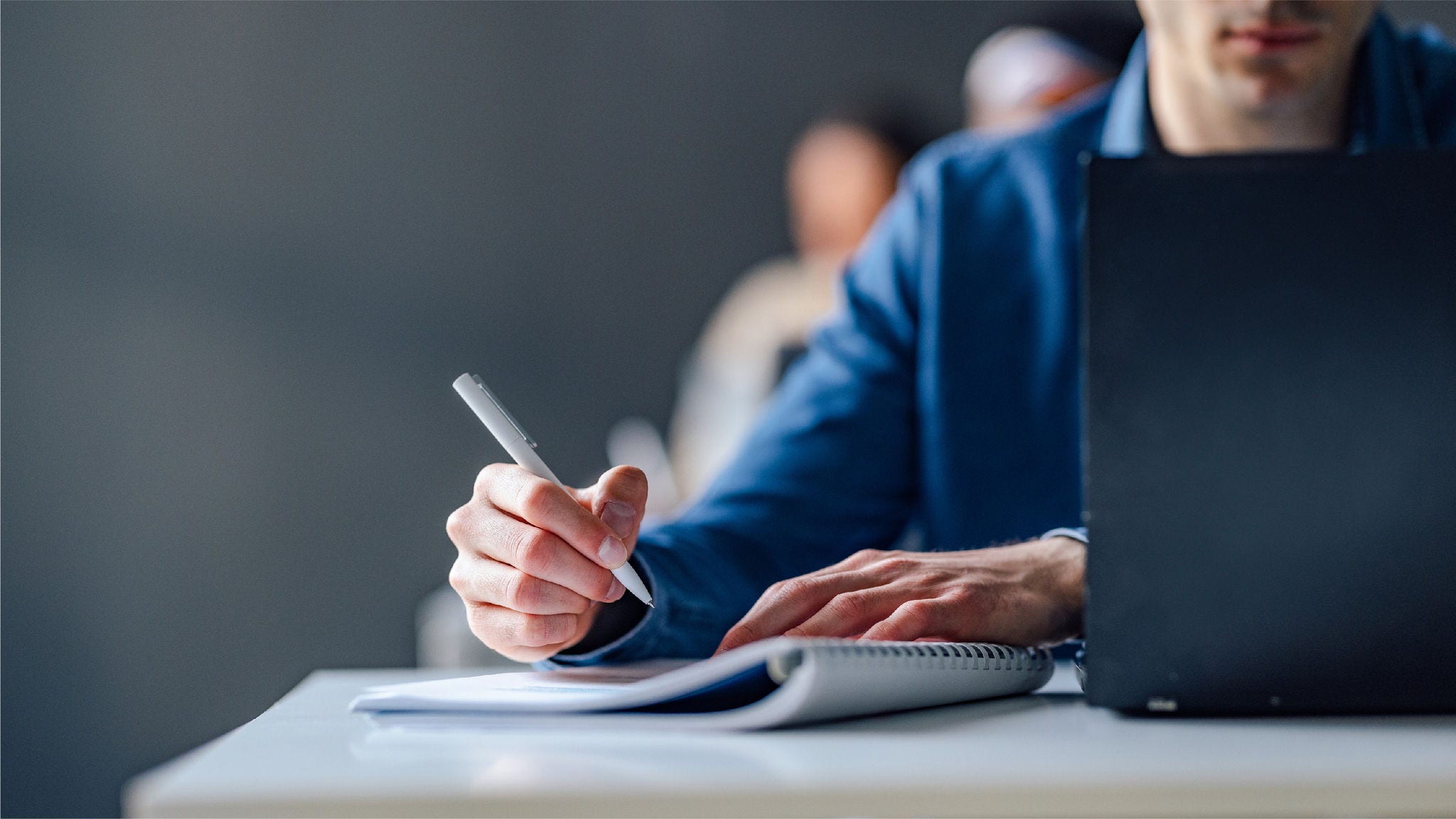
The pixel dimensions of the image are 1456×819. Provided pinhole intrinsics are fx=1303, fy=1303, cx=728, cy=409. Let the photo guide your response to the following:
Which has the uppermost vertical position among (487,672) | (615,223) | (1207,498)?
(615,223)

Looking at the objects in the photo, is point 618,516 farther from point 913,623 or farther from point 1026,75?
point 1026,75

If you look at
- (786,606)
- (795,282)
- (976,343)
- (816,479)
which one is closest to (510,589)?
(786,606)

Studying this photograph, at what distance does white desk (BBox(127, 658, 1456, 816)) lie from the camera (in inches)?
15.8

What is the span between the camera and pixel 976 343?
47.6 inches

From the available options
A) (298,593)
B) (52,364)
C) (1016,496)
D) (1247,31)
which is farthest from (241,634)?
(1247,31)

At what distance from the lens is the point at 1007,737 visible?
51cm

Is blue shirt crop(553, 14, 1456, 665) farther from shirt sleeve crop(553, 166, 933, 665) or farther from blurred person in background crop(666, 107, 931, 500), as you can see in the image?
→ blurred person in background crop(666, 107, 931, 500)

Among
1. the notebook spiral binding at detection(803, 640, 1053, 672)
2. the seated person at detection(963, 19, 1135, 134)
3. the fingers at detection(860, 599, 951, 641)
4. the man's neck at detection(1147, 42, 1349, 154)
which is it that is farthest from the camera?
the seated person at detection(963, 19, 1135, 134)

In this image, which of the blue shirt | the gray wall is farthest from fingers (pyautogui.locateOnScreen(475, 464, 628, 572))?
the gray wall

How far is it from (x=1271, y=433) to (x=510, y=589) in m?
0.39

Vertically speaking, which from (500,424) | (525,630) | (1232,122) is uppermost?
(1232,122)

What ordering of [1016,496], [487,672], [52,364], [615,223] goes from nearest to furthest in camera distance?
[487,672], [1016,496], [52,364], [615,223]

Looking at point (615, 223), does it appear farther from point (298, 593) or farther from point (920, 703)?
point (920, 703)

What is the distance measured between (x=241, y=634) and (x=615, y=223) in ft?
4.63
